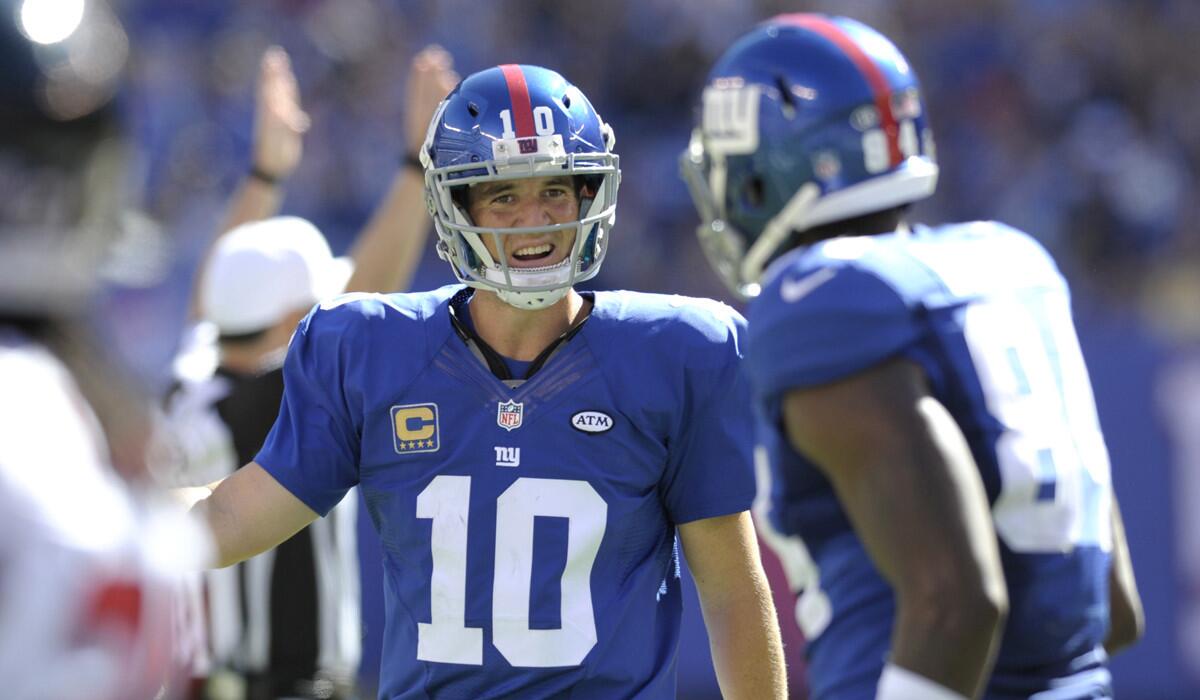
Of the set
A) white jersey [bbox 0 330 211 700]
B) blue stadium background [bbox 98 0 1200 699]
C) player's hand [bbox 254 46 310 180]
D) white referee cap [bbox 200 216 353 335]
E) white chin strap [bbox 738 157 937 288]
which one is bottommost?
white jersey [bbox 0 330 211 700]

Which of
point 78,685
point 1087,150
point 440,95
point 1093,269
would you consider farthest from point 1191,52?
point 78,685

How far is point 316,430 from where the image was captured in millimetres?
2959

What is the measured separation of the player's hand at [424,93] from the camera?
13.2 feet

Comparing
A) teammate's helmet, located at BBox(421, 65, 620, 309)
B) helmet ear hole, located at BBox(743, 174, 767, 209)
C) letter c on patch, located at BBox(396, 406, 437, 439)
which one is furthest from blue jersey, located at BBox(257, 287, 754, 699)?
helmet ear hole, located at BBox(743, 174, 767, 209)

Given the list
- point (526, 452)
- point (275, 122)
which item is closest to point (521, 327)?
point (526, 452)

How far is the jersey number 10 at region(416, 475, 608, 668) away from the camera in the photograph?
9.26 ft

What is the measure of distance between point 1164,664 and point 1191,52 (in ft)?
15.1

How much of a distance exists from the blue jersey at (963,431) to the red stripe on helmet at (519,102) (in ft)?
2.83

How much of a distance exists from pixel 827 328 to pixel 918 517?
27 centimetres

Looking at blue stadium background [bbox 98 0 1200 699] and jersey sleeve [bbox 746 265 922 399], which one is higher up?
blue stadium background [bbox 98 0 1200 699]

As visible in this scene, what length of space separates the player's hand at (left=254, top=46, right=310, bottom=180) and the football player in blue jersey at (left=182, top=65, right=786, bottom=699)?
72.8 inches

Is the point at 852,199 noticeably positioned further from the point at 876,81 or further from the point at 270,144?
the point at 270,144

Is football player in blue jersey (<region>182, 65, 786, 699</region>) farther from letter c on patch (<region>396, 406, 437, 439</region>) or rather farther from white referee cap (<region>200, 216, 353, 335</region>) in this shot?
white referee cap (<region>200, 216, 353, 335</region>)

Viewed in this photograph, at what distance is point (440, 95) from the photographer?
4039mm
